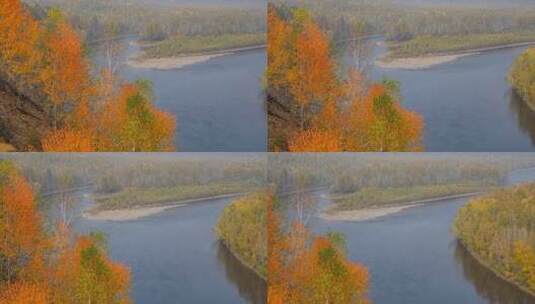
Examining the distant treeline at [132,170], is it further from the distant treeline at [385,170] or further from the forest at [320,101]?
the forest at [320,101]

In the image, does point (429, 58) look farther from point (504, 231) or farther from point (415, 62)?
point (504, 231)

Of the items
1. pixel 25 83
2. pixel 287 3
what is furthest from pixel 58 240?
pixel 287 3

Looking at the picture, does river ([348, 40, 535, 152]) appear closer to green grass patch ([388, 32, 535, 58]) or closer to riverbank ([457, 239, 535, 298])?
green grass patch ([388, 32, 535, 58])

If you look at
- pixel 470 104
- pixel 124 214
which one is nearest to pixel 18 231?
pixel 124 214

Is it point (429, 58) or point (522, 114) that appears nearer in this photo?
point (522, 114)

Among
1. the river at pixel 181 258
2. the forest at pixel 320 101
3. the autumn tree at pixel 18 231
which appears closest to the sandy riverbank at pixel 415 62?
the forest at pixel 320 101

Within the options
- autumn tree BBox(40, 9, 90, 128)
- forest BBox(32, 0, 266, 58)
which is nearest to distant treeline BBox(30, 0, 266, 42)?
forest BBox(32, 0, 266, 58)
